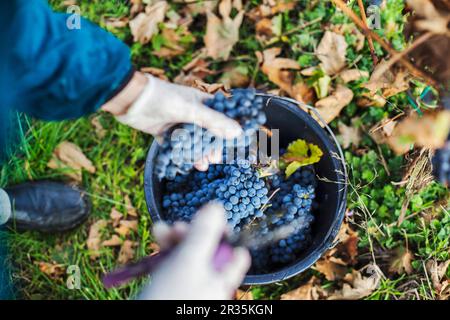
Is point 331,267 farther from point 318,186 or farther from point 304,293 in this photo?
point 318,186

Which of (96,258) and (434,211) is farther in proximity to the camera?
(96,258)

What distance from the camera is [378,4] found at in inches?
51.3

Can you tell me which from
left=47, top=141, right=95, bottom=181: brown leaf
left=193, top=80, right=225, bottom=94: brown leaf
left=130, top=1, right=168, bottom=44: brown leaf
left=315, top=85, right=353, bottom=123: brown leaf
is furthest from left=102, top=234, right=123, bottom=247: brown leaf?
left=315, top=85, right=353, bottom=123: brown leaf

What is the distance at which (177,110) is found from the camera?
120 cm

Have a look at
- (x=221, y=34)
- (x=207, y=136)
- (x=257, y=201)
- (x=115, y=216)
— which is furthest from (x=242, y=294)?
(x=221, y=34)

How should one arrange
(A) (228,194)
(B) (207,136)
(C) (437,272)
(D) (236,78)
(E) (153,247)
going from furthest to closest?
1. (D) (236,78)
2. (E) (153,247)
3. (C) (437,272)
4. (A) (228,194)
5. (B) (207,136)

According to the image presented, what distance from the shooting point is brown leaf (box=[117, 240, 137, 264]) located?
5.76 ft

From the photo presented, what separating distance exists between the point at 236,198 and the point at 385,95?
0.54 m

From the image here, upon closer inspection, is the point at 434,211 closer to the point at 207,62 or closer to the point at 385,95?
the point at 385,95

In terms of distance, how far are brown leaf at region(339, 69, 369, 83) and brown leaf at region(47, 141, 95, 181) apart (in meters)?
1.04

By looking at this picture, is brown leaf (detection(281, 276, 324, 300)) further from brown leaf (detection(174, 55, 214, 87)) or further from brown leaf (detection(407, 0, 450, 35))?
brown leaf (detection(407, 0, 450, 35))

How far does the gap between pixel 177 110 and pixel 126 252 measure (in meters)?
0.78

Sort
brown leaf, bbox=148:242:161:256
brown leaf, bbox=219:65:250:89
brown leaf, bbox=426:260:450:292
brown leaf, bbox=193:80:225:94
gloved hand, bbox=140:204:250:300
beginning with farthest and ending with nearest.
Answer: brown leaf, bbox=219:65:250:89
brown leaf, bbox=148:242:161:256
brown leaf, bbox=426:260:450:292
brown leaf, bbox=193:80:225:94
gloved hand, bbox=140:204:250:300

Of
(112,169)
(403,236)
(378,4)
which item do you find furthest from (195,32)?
(403,236)
